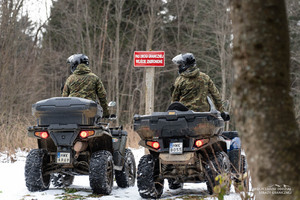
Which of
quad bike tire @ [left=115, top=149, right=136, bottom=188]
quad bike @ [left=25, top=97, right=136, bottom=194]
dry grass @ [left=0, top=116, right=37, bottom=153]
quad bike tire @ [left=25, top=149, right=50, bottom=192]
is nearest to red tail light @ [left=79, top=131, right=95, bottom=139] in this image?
quad bike @ [left=25, top=97, right=136, bottom=194]

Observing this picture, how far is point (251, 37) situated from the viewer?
3.11m

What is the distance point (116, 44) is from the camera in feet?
77.8

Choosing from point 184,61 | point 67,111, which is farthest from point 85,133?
point 184,61

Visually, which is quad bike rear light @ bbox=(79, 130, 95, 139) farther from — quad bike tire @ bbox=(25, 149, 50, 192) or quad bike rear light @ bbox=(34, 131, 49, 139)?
quad bike tire @ bbox=(25, 149, 50, 192)

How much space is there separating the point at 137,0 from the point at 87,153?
63.8ft

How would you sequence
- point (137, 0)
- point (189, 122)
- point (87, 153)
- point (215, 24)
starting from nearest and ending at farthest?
point (189, 122) → point (87, 153) → point (215, 24) → point (137, 0)

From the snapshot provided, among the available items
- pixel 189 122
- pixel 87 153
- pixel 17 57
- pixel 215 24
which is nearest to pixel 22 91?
pixel 17 57

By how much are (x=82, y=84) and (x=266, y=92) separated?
508 centimetres

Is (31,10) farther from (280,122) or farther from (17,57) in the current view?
(280,122)

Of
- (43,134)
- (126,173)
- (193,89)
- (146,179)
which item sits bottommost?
(126,173)

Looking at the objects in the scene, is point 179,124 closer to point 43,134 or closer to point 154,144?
point 154,144

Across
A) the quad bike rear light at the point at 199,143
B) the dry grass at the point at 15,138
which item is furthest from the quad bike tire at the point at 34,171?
the dry grass at the point at 15,138

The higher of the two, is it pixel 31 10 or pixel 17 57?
pixel 31 10

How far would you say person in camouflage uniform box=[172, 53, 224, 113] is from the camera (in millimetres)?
7285
